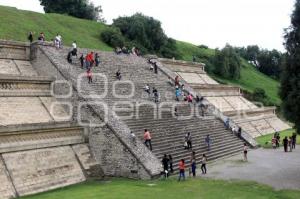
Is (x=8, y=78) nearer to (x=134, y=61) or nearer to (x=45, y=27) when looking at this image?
(x=134, y=61)

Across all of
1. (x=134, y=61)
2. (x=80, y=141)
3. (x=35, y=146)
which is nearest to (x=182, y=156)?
(x=80, y=141)

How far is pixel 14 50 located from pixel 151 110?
26.7 ft

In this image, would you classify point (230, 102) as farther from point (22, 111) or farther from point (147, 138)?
point (22, 111)

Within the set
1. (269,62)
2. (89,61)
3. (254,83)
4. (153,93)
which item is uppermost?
(269,62)

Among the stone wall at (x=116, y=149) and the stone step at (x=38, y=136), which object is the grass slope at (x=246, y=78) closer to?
the stone wall at (x=116, y=149)

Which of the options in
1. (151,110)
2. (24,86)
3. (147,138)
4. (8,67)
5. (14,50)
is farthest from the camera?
(151,110)

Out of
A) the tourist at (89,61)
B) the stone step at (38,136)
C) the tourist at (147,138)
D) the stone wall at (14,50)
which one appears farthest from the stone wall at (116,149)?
the stone wall at (14,50)

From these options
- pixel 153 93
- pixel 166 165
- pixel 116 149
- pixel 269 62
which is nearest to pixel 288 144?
pixel 153 93

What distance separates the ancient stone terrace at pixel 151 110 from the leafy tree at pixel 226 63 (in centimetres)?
2673

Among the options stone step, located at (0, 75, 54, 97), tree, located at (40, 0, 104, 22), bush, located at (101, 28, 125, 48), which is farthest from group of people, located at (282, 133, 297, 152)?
tree, located at (40, 0, 104, 22)

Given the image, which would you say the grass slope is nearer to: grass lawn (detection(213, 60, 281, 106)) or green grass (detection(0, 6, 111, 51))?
grass lawn (detection(213, 60, 281, 106))

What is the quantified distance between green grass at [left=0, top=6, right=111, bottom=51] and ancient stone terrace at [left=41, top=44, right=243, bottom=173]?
1077cm

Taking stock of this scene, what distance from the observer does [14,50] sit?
22.9 meters

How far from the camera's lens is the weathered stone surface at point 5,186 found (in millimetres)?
14008
